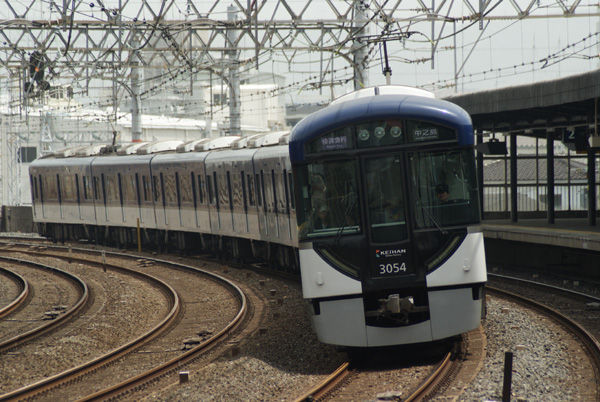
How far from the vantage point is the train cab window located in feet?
32.8

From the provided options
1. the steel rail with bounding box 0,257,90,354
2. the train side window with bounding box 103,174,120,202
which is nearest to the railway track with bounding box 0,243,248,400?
the steel rail with bounding box 0,257,90,354

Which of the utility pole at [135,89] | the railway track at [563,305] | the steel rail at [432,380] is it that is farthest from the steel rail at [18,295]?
the steel rail at [432,380]

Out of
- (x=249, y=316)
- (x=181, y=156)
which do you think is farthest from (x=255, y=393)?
(x=181, y=156)

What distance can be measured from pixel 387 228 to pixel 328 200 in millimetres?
702

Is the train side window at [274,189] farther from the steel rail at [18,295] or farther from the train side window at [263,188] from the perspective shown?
the steel rail at [18,295]

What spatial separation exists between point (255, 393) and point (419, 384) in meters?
1.52

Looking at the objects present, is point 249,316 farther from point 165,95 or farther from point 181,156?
point 165,95

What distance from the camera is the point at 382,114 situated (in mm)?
10094

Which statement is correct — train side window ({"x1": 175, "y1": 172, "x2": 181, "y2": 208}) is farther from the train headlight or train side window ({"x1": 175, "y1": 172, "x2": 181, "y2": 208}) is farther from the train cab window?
the train cab window

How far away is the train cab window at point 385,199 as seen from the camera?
9992mm

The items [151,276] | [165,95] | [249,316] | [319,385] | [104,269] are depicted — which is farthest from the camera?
[165,95]

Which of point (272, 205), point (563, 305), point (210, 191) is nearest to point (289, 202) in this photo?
point (272, 205)

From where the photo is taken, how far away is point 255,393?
29.1 feet

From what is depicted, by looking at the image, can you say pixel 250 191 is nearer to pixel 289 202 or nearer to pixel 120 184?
pixel 289 202
